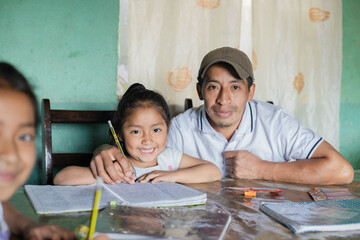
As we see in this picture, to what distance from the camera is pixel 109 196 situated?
100 cm

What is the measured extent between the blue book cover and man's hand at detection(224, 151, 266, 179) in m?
0.44

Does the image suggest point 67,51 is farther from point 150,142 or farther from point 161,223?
point 161,223

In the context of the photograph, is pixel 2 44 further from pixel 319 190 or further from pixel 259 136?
pixel 319 190

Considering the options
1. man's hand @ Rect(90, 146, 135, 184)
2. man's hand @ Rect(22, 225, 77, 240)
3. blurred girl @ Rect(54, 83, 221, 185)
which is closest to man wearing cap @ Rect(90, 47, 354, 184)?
blurred girl @ Rect(54, 83, 221, 185)

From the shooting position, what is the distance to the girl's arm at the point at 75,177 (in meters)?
1.19

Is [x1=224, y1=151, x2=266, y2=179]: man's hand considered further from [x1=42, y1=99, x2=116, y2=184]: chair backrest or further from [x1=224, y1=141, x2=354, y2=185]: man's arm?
[x1=42, y1=99, x2=116, y2=184]: chair backrest

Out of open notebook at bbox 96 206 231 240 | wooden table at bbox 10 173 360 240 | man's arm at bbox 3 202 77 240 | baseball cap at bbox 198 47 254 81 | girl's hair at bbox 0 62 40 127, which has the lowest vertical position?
wooden table at bbox 10 173 360 240

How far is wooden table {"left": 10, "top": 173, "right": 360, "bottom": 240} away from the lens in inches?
31.2

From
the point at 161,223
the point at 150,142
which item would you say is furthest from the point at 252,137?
the point at 161,223

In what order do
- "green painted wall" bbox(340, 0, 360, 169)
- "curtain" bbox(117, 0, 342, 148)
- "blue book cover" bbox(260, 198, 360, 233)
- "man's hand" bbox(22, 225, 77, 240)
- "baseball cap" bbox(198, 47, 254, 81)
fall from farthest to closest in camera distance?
"green painted wall" bbox(340, 0, 360, 169)
"curtain" bbox(117, 0, 342, 148)
"baseball cap" bbox(198, 47, 254, 81)
"blue book cover" bbox(260, 198, 360, 233)
"man's hand" bbox(22, 225, 77, 240)

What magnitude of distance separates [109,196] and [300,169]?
2.72 ft

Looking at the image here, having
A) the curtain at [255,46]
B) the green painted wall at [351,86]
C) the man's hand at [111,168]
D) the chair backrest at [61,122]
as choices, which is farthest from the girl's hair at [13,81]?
the green painted wall at [351,86]

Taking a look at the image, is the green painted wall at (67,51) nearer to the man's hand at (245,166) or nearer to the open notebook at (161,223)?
the man's hand at (245,166)

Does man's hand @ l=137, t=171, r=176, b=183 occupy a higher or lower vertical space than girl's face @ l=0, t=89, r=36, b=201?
lower
